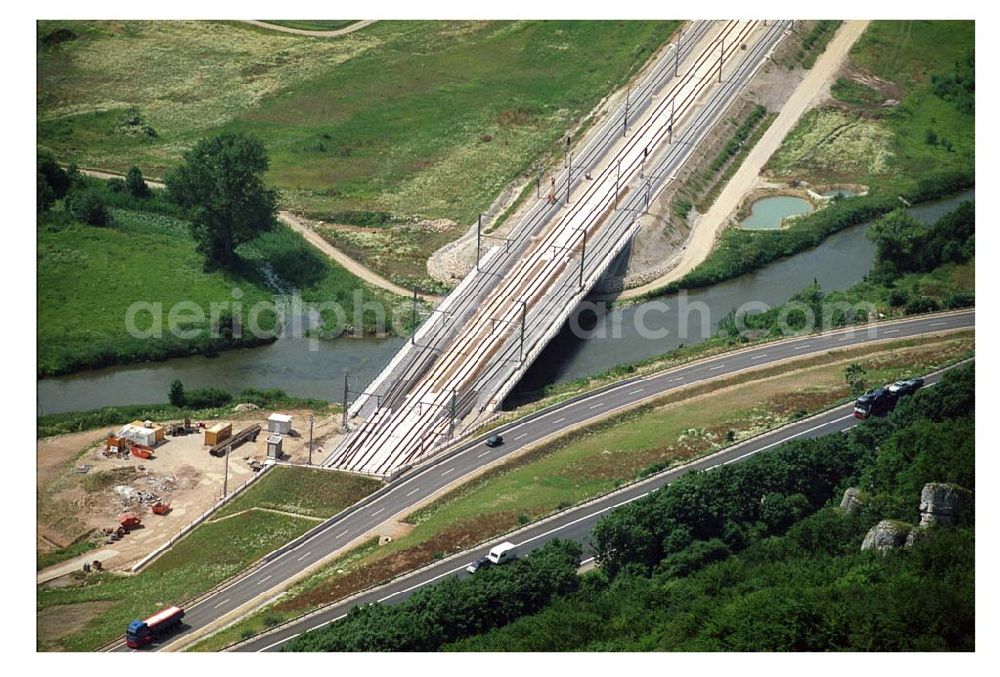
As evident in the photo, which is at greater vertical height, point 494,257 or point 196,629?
point 494,257

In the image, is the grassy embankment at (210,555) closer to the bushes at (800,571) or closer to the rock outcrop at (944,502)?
the bushes at (800,571)

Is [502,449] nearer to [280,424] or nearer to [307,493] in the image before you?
A: [307,493]

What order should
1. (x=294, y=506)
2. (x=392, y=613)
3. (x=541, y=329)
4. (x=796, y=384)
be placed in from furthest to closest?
(x=541, y=329) < (x=796, y=384) < (x=294, y=506) < (x=392, y=613)

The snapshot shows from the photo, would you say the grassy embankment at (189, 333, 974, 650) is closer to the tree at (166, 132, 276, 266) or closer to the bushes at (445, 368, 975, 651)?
the bushes at (445, 368, 975, 651)

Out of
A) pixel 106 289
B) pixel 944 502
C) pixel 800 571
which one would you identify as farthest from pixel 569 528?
pixel 106 289

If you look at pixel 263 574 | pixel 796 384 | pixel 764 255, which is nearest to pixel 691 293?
pixel 764 255

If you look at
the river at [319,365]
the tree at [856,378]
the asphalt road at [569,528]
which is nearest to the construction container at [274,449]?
the river at [319,365]

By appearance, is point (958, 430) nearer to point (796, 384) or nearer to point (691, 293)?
point (796, 384)
